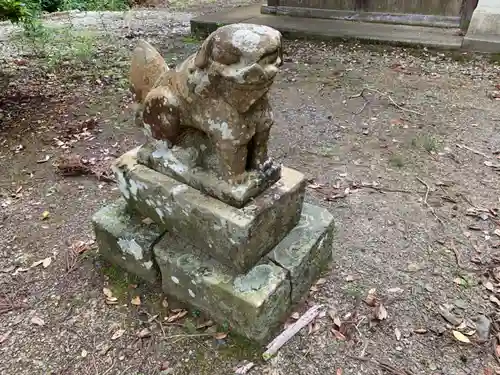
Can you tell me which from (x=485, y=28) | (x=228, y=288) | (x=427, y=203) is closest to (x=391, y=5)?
(x=485, y=28)

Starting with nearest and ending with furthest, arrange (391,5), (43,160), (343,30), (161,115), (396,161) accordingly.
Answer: (161,115)
(396,161)
(43,160)
(343,30)
(391,5)

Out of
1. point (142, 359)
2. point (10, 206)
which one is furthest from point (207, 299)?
point (10, 206)

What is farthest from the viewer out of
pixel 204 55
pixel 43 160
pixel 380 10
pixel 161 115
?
pixel 380 10

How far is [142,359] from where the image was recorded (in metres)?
1.99

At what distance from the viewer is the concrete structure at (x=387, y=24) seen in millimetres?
5449

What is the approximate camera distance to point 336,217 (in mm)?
2838

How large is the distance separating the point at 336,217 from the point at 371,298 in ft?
2.35

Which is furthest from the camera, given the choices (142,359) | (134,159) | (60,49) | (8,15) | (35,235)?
(60,49)

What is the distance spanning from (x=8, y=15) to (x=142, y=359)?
10.8 ft

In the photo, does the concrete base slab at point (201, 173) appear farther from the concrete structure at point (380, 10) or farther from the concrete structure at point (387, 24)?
the concrete structure at point (380, 10)

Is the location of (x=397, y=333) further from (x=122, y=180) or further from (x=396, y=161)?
(x=396, y=161)

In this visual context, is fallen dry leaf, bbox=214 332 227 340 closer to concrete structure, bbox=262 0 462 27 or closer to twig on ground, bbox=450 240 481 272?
twig on ground, bbox=450 240 481 272

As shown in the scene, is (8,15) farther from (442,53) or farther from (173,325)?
(442,53)

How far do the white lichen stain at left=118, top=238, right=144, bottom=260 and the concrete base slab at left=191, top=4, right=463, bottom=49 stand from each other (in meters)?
4.74
